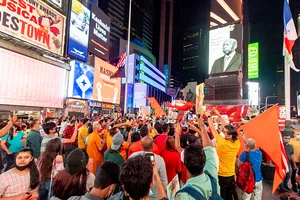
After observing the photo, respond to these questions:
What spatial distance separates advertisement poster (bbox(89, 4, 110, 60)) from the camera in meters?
34.3

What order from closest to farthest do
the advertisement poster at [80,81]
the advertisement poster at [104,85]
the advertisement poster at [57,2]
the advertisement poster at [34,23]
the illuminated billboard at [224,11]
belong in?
the advertisement poster at [34,23]
the advertisement poster at [57,2]
the advertisement poster at [80,81]
the advertisement poster at [104,85]
the illuminated billboard at [224,11]

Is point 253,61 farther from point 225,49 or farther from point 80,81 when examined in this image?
point 80,81

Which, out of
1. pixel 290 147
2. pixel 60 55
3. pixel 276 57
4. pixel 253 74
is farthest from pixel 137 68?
pixel 290 147

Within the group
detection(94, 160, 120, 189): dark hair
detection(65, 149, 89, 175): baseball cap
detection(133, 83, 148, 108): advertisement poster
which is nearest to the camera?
detection(94, 160, 120, 189): dark hair

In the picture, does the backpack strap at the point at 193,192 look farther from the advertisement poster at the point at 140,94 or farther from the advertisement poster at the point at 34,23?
the advertisement poster at the point at 140,94

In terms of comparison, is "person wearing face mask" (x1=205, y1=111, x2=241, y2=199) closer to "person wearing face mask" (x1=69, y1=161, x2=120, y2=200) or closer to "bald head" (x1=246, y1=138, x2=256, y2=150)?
"bald head" (x1=246, y1=138, x2=256, y2=150)

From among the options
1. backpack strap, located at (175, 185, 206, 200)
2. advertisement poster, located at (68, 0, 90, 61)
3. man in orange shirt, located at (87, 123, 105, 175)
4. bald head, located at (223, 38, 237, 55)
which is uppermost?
bald head, located at (223, 38, 237, 55)

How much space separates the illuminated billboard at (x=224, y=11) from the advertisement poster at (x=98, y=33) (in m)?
24.6

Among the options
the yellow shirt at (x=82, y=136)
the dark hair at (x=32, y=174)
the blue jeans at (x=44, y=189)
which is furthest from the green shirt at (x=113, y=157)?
the yellow shirt at (x=82, y=136)

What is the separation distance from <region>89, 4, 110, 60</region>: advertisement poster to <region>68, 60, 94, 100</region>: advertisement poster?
7117mm

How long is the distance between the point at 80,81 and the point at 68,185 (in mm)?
26839

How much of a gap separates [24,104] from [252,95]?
48.6 m

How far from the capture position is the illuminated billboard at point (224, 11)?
147 ft

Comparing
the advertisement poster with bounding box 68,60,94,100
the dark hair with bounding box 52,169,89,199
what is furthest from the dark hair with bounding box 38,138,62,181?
the advertisement poster with bounding box 68,60,94,100
